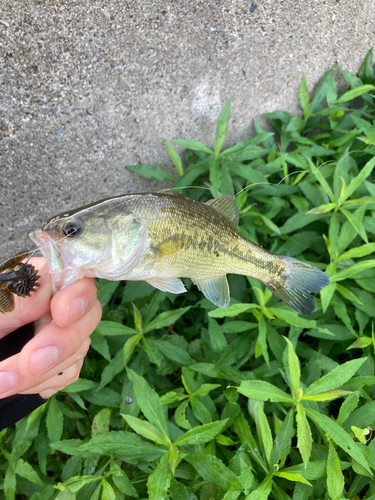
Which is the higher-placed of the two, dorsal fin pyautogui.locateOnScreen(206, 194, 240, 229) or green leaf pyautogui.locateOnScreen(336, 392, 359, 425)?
dorsal fin pyautogui.locateOnScreen(206, 194, 240, 229)

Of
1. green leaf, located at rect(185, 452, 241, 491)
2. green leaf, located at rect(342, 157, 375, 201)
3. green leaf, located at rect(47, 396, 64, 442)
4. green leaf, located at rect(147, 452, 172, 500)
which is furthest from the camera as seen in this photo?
green leaf, located at rect(342, 157, 375, 201)

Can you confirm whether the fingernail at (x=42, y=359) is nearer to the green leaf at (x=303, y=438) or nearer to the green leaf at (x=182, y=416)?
the green leaf at (x=182, y=416)

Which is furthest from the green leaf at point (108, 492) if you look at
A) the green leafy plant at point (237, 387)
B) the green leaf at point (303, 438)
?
the green leaf at point (303, 438)

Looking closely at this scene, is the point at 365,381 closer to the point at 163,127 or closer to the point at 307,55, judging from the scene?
the point at 163,127

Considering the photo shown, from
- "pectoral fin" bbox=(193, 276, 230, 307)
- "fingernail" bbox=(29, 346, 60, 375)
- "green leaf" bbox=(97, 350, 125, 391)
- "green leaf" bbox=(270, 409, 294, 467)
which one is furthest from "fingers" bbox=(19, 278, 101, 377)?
"green leaf" bbox=(270, 409, 294, 467)

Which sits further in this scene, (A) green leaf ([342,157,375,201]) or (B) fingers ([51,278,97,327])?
(A) green leaf ([342,157,375,201])

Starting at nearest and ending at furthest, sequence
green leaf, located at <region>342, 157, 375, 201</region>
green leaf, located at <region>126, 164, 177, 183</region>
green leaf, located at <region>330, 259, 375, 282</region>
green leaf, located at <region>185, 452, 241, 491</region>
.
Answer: green leaf, located at <region>185, 452, 241, 491</region> → green leaf, located at <region>330, 259, 375, 282</region> → green leaf, located at <region>342, 157, 375, 201</region> → green leaf, located at <region>126, 164, 177, 183</region>

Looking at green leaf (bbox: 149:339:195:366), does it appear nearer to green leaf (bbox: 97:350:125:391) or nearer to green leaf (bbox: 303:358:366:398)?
green leaf (bbox: 97:350:125:391)
